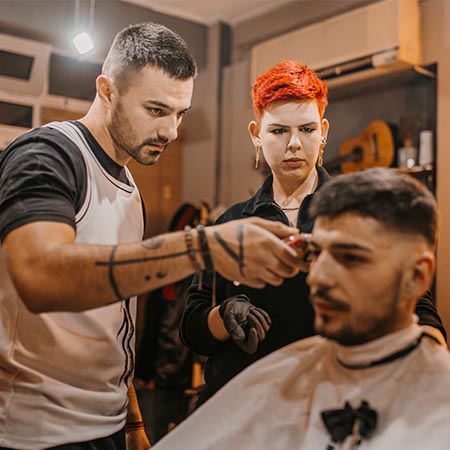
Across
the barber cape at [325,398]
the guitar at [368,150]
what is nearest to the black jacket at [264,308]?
the barber cape at [325,398]

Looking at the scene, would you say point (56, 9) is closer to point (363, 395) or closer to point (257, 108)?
point (257, 108)

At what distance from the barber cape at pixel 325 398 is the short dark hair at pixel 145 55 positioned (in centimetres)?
81

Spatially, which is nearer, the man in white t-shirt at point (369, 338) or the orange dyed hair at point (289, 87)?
the man in white t-shirt at point (369, 338)

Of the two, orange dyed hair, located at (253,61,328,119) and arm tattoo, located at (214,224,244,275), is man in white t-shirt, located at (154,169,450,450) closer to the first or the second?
arm tattoo, located at (214,224,244,275)

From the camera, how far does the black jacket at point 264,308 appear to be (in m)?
1.83

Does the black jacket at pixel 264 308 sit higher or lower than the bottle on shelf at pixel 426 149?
lower

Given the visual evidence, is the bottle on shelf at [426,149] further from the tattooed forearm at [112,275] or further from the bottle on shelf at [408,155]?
the tattooed forearm at [112,275]

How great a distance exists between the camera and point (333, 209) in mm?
1421

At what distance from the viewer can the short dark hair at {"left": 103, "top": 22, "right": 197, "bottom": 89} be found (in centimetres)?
172

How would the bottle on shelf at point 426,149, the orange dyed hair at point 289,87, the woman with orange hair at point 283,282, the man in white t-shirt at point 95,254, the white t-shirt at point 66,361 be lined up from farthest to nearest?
the bottle on shelf at point 426,149 < the orange dyed hair at point 289,87 < the woman with orange hair at point 283,282 < the white t-shirt at point 66,361 < the man in white t-shirt at point 95,254

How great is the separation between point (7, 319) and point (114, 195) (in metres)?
0.41

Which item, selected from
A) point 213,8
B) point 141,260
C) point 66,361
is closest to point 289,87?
point 141,260

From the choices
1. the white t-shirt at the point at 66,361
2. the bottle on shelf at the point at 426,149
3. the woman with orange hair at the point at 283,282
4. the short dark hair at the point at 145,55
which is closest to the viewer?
the white t-shirt at the point at 66,361

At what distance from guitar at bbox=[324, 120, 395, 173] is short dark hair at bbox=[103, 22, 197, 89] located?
10.9ft
